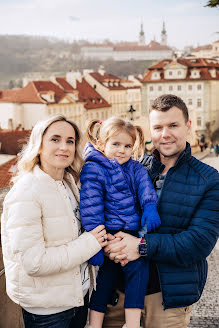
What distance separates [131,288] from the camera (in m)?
2.02

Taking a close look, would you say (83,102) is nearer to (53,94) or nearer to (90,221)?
(53,94)

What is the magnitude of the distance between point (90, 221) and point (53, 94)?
3106 cm

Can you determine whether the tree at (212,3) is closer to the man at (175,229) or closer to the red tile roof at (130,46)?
the man at (175,229)

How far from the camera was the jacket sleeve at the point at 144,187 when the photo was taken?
198 centimetres

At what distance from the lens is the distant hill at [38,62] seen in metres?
82.6

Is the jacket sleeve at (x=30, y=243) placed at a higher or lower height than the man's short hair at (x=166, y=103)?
lower

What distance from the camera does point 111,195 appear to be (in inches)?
79.0

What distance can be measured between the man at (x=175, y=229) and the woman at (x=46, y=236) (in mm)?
212

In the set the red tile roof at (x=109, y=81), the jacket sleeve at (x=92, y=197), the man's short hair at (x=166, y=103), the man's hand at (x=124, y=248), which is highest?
the red tile roof at (x=109, y=81)

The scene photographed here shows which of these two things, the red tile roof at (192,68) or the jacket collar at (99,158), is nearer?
the jacket collar at (99,158)

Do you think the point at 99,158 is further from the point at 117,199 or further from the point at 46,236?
the point at 46,236

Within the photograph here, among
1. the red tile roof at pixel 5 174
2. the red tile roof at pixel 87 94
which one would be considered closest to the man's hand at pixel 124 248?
the red tile roof at pixel 5 174

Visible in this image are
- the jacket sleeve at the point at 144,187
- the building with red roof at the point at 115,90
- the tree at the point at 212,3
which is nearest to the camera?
the jacket sleeve at the point at 144,187

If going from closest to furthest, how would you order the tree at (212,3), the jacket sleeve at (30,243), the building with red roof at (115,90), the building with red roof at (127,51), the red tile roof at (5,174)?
1. the jacket sleeve at (30,243)
2. the tree at (212,3)
3. the red tile roof at (5,174)
4. the building with red roof at (115,90)
5. the building with red roof at (127,51)
